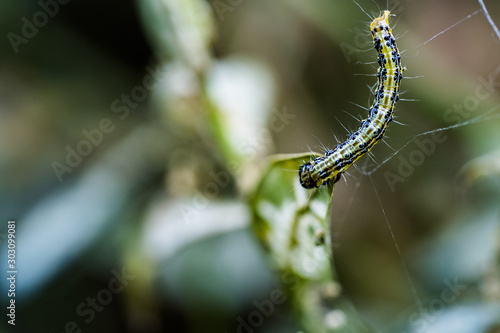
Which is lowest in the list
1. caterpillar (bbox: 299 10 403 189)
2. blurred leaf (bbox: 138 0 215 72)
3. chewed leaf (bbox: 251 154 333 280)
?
chewed leaf (bbox: 251 154 333 280)

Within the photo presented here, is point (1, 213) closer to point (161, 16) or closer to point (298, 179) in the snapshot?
point (161, 16)

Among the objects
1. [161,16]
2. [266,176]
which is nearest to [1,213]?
[161,16]

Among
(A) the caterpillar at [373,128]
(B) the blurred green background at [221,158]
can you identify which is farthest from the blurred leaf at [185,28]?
(A) the caterpillar at [373,128]

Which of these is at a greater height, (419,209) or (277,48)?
(277,48)

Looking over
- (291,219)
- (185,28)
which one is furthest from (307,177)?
(185,28)

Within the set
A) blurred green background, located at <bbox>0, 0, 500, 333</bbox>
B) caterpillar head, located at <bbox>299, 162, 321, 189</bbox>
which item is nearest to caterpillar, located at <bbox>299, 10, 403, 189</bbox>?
caterpillar head, located at <bbox>299, 162, 321, 189</bbox>

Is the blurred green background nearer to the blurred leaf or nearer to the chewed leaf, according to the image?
the blurred leaf

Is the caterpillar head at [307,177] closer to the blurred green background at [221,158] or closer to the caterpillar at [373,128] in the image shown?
the caterpillar at [373,128]
